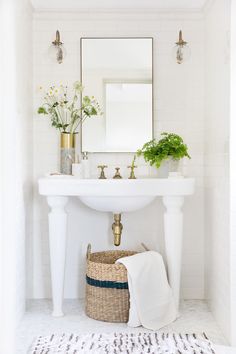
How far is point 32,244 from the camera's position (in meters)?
4.11

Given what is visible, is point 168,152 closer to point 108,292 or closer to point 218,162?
point 218,162

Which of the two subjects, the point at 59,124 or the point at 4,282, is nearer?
the point at 4,282

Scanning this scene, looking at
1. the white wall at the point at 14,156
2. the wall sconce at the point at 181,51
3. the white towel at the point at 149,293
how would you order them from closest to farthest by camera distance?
the white wall at the point at 14,156, the white towel at the point at 149,293, the wall sconce at the point at 181,51

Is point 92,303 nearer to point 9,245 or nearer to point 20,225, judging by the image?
point 20,225

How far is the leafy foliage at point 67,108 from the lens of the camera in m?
4.04

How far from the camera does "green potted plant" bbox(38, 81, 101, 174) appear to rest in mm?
3986

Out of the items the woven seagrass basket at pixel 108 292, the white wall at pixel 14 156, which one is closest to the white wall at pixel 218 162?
the woven seagrass basket at pixel 108 292

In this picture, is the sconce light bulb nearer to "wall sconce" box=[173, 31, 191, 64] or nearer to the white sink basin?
"wall sconce" box=[173, 31, 191, 64]

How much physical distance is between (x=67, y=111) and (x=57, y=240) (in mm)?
1069

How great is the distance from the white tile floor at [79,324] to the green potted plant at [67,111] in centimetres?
103

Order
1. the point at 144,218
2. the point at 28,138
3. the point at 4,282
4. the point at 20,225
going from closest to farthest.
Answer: the point at 4,282 → the point at 20,225 → the point at 28,138 → the point at 144,218

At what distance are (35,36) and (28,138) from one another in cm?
83

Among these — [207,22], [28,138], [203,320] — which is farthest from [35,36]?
[203,320]

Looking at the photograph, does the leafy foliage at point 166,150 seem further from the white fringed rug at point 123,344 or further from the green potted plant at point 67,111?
the white fringed rug at point 123,344
